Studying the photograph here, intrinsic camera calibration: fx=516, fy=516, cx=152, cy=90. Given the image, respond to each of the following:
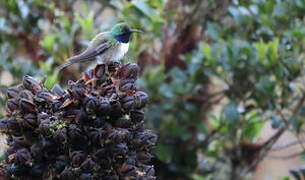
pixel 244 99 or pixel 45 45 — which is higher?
pixel 45 45

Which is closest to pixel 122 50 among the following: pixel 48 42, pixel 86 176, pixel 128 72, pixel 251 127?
pixel 128 72

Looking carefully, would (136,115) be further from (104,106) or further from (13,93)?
(13,93)

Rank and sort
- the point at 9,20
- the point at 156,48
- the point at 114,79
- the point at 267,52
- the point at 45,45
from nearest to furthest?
the point at 114,79
the point at 267,52
the point at 45,45
the point at 9,20
the point at 156,48

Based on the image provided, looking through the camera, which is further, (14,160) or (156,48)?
(156,48)

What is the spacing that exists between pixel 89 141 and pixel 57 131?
80 mm

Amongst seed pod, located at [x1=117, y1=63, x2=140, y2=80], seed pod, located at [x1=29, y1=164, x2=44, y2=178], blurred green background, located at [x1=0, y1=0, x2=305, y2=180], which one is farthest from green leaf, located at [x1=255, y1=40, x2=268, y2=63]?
seed pod, located at [x1=29, y1=164, x2=44, y2=178]

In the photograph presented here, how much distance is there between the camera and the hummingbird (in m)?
1.95

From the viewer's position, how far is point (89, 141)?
48.4 inches

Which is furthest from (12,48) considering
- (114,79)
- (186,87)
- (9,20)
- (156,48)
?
(114,79)

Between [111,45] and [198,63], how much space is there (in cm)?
114

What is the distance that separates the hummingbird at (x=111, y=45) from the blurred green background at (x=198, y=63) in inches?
23.9

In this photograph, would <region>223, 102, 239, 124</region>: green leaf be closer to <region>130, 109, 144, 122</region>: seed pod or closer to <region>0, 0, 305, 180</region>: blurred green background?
<region>0, 0, 305, 180</region>: blurred green background

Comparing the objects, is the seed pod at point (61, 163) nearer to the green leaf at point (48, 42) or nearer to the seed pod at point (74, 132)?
the seed pod at point (74, 132)

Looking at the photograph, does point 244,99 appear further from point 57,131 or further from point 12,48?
point 57,131
